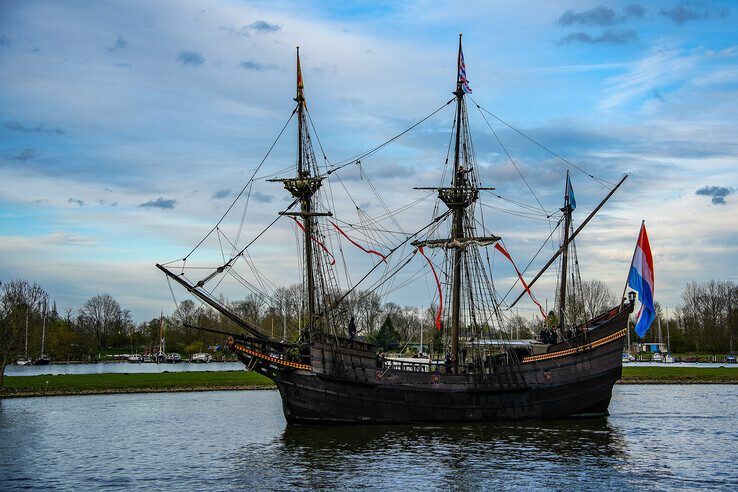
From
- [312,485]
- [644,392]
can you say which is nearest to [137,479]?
[312,485]

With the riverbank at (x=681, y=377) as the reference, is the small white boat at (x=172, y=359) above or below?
above

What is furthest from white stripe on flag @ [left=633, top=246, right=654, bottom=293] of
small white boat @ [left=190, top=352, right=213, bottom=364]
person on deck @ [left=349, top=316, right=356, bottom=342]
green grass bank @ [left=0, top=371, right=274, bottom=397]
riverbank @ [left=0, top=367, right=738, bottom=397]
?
small white boat @ [left=190, top=352, right=213, bottom=364]

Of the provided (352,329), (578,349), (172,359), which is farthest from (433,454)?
(172,359)

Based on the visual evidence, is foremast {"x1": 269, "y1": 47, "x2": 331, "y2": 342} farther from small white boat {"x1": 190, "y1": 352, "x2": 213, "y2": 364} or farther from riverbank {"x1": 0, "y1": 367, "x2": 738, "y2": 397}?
small white boat {"x1": 190, "y1": 352, "x2": 213, "y2": 364}

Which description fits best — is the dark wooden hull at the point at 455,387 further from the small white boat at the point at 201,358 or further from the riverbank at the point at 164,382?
the small white boat at the point at 201,358

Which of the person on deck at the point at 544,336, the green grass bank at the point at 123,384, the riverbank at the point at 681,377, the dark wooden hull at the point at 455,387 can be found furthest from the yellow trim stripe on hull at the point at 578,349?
the green grass bank at the point at 123,384

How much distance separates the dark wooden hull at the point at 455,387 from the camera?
1857 inches

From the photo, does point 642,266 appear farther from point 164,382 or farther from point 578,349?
→ point 164,382

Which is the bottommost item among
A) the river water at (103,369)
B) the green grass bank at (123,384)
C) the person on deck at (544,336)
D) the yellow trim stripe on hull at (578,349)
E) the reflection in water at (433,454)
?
the reflection in water at (433,454)

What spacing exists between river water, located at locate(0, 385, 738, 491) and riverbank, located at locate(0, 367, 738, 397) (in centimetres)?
1134

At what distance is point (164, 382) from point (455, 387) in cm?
3992

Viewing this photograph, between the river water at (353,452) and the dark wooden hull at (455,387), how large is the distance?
1.23 meters

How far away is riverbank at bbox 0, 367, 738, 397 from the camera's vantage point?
226 ft

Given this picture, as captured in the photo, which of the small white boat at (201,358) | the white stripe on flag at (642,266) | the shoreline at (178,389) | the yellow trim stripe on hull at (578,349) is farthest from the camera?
the small white boat at (201,358)
